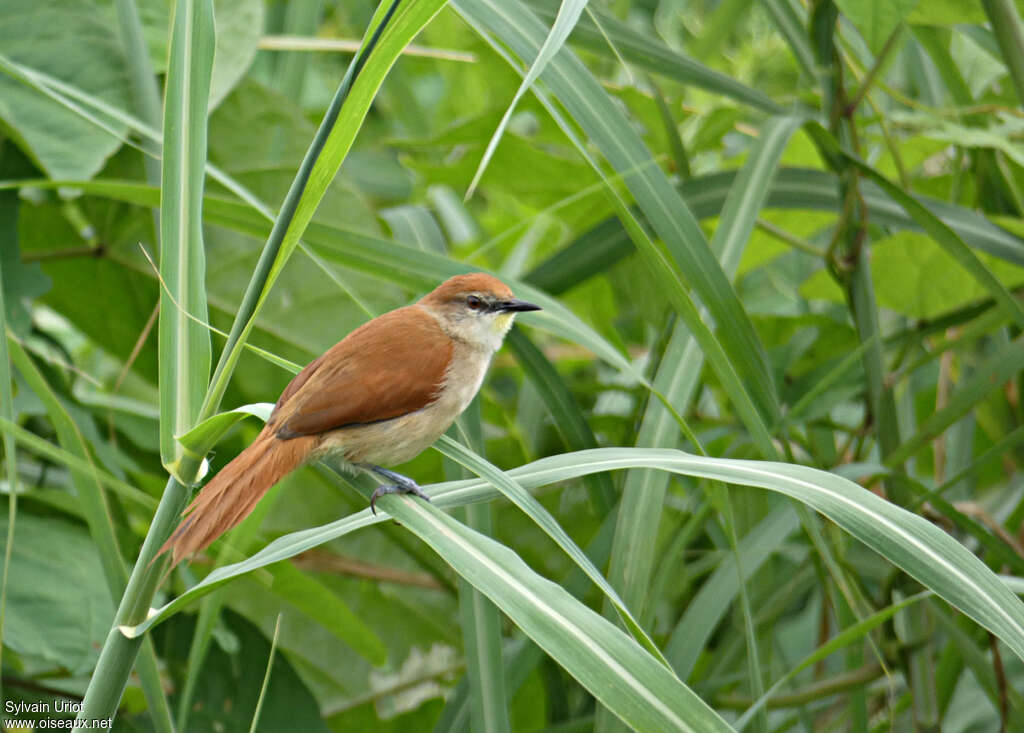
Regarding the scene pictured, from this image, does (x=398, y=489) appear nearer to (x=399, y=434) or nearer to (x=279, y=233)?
(x=399, y=434)

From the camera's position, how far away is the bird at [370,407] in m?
1.35

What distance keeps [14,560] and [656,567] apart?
1.28 meters

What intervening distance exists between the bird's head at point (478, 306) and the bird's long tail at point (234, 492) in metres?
0.52

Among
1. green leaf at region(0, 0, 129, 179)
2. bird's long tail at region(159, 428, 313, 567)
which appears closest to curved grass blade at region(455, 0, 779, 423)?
bird's long tail at region(159, 428, 313, 567)

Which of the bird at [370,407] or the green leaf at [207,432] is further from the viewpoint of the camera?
the bird at [370,407]

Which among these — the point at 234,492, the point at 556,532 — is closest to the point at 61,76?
the point at 234,492

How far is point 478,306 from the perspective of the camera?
6.33 feet

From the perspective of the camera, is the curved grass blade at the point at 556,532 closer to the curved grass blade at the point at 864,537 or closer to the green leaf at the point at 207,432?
the curved grass blade at the point at 864,537

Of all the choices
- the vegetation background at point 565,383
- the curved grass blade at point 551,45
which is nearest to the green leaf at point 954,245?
the vegetation background at point 565,383

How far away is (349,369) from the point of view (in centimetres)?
152

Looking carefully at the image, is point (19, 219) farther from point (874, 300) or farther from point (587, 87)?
point (874, 300)

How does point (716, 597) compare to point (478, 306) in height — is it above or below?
below

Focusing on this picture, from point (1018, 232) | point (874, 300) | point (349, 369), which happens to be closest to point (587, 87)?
point (349, 369)

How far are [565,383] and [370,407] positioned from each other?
1.47 feet
